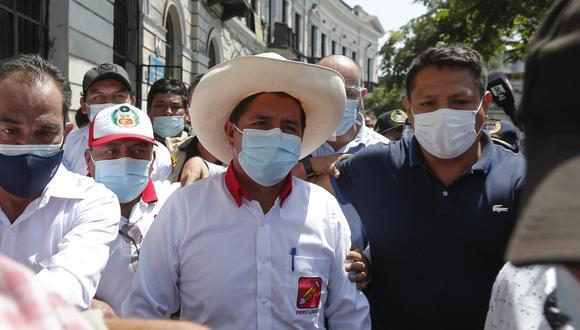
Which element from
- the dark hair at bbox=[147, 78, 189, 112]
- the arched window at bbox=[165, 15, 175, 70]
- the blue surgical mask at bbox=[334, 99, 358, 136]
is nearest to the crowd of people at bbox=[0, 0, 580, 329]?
the blue surgical mask at bbox=[334, 99, 358, 136]

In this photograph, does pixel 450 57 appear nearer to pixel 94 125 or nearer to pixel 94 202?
pixel 94 202

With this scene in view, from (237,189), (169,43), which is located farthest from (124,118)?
(169,43)

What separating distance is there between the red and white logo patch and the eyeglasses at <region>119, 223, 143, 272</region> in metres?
0.87

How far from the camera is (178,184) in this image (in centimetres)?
371

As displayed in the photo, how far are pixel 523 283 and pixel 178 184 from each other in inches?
95.8

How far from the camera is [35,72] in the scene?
247 cm

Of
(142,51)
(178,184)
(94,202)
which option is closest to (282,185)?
(94,202)

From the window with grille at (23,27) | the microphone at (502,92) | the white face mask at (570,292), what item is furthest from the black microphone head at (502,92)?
the window with grille at (23,27)

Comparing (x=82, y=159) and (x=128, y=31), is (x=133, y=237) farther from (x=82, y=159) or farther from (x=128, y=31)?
(x=128, y=31)

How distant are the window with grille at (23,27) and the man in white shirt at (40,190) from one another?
613 centimetres

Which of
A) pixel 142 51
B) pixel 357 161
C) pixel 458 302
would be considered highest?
pixel 142 51

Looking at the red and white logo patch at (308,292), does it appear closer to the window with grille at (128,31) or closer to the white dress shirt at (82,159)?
the white dress shirt at (82,159)

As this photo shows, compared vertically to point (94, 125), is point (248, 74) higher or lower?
higher

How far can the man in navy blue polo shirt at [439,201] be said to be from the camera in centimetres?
259
